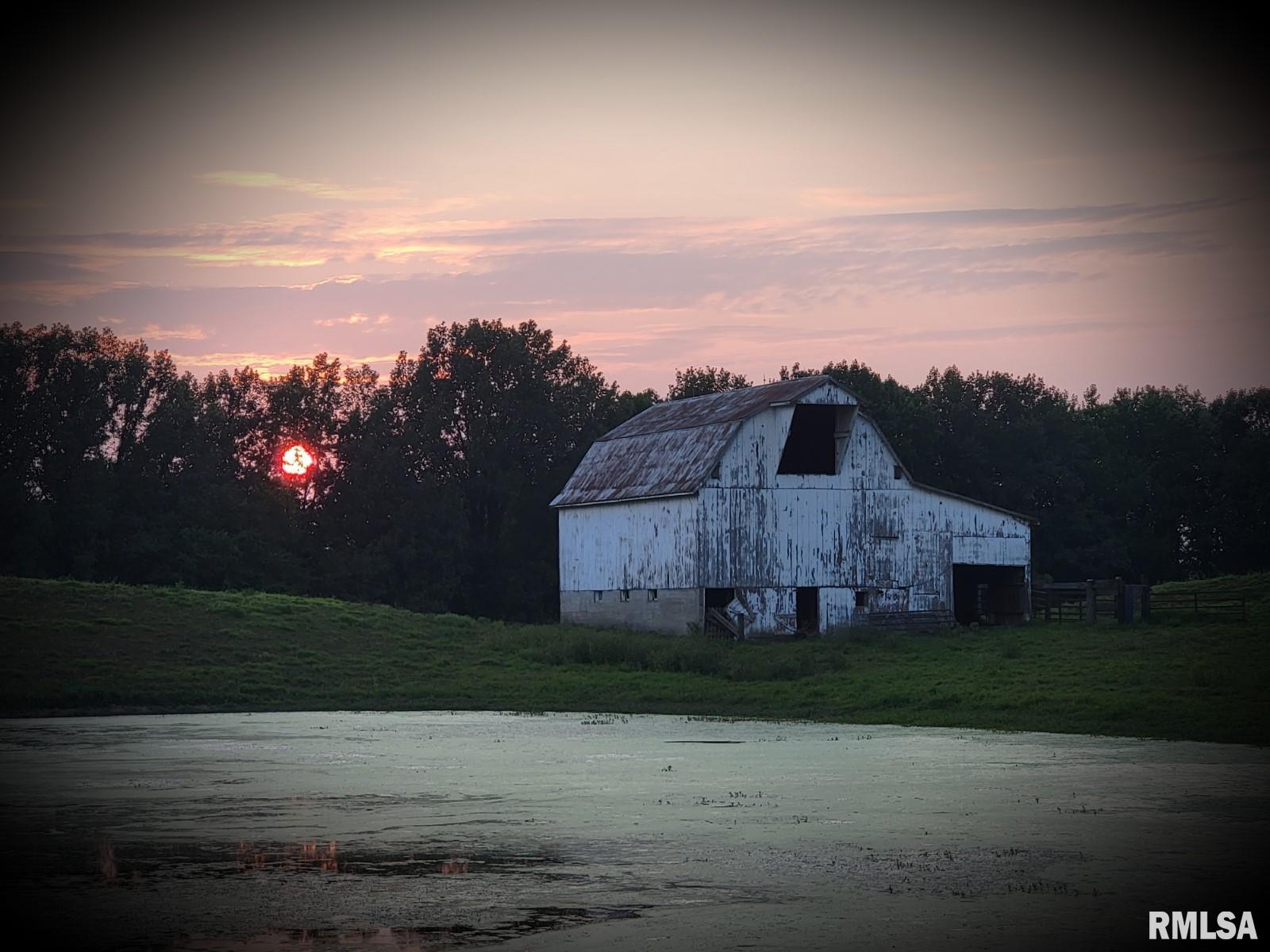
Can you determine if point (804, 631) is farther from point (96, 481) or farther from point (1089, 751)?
point (96, 481)

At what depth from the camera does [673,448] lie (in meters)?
60.8

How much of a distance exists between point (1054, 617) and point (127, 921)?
52735 mm

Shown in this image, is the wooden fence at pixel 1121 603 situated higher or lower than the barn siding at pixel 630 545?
lower

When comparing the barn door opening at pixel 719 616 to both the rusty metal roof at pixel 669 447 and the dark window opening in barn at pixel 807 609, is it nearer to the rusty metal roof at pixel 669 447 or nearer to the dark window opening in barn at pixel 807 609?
the dark window opening in barn at pixel 807 609

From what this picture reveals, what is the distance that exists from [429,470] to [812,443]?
34767 mm

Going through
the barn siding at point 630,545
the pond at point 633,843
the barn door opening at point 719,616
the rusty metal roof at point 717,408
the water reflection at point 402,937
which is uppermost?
the rusty metal roof at point 717,408

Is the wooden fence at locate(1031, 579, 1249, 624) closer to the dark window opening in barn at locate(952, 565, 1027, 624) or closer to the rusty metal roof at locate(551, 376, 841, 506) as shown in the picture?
the dark window opening in barn at locate(952, 565, 1027, 624)

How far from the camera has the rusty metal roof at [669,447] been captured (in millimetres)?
57281

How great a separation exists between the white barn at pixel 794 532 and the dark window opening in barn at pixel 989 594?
0.23 feet

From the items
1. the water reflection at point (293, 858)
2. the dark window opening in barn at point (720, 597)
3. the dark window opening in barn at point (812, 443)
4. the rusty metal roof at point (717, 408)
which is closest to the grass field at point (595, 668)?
the dark window opening in barn at point (720, 597)

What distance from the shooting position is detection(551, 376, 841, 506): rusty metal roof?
57.3 metres

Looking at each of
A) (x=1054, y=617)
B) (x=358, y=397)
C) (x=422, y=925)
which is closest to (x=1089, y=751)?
(x=422, y=925)

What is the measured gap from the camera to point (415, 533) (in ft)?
276

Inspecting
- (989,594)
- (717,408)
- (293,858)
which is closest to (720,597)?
(717,408)
